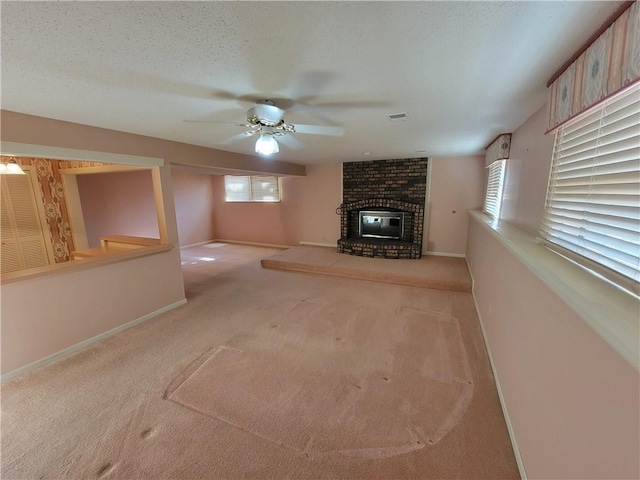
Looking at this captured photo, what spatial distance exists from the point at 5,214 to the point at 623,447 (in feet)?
19.9

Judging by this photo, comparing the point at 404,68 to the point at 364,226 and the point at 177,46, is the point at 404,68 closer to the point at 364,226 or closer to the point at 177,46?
the point at 177,46

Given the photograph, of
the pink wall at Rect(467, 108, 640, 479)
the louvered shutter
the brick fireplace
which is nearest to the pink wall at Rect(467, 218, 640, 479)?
the pink wall at Rect(467, 108, 640, 479)

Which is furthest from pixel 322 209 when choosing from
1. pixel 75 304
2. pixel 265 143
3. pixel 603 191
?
pixel 603 191

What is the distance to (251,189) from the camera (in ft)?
23.5

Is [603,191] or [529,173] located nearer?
[603,191]

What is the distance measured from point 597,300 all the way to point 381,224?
506 cm

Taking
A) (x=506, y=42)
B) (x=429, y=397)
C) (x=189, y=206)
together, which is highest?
(x=506, y=42)

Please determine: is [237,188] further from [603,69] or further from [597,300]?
[597,300]

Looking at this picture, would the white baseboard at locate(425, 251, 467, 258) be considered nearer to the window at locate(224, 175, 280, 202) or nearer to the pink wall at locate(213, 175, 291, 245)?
the pink wall at locate(213, 175, 291, 245)

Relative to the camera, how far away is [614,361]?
0.75m

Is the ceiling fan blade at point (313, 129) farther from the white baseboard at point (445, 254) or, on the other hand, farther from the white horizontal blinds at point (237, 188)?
the white horizontal blinds at point (237, 188)

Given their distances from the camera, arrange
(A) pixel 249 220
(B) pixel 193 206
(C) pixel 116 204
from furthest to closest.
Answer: (A) pixel 249 220
(B) pixel 193 206
(C) pixel 116 204

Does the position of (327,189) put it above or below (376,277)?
above

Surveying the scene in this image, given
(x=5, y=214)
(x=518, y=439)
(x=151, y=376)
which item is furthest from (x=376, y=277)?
(x=5, y=214)
